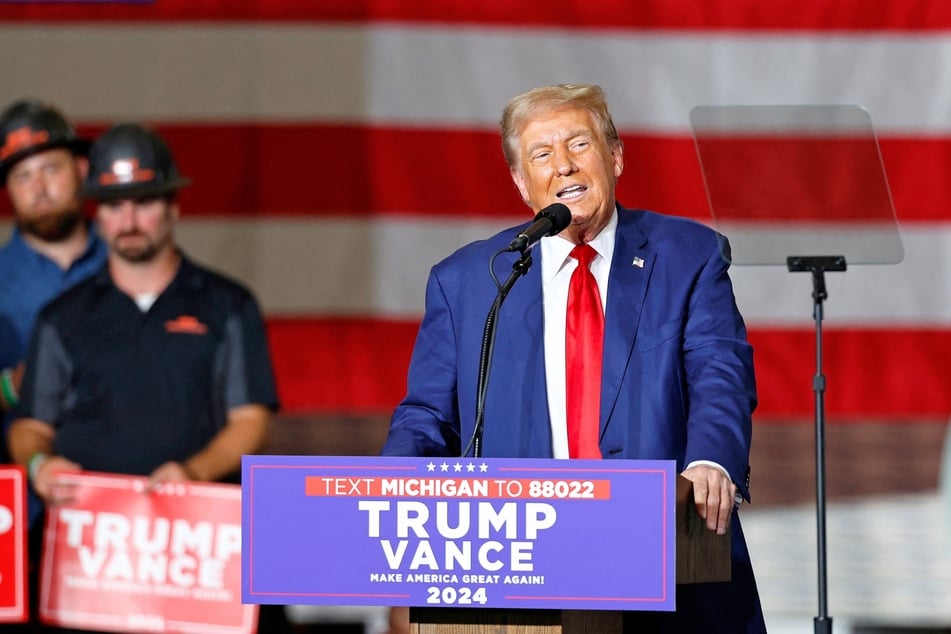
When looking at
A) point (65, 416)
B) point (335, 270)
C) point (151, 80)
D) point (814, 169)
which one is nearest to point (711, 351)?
point (814, 169)

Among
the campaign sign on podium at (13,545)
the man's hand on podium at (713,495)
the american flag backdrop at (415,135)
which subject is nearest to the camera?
the man's hand on podium at (713,495)

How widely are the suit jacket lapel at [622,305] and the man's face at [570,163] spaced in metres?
0.07

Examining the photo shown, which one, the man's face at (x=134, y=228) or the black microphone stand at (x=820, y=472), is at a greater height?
the man's face at (x=134, y=228)

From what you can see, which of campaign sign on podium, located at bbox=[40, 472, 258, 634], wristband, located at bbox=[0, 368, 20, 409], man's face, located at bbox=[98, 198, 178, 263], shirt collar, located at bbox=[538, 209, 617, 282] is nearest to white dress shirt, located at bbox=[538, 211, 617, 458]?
shirt collar, located at bbox=[538, 209, 617, 282]

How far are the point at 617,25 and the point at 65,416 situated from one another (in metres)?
1.99

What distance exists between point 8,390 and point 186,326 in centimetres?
54

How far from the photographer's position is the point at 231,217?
4609 mm

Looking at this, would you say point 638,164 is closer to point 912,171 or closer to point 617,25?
point 617,25

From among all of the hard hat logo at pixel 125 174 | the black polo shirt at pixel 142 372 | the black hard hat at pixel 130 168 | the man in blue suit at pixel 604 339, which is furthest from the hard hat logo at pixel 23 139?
the man in blue suit at pixel 604 339

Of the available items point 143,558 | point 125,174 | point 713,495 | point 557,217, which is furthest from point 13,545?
point 713,495

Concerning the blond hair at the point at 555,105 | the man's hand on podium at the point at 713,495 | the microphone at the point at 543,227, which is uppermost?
the blond hair at the point at 555,105

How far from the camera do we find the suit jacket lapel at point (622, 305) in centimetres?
223

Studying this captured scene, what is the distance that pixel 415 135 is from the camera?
4.59m

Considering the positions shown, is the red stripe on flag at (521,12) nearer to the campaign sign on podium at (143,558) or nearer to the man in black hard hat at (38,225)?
the man in black hard hat at (38,225)
